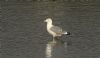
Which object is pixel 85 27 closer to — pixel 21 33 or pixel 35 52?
pixel 21 33

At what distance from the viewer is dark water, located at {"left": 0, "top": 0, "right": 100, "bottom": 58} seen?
63.3 feet

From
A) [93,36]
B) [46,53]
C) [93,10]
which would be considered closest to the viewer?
[46,53]

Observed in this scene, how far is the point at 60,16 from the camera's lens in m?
27.0

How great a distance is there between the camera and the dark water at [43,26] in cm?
1930

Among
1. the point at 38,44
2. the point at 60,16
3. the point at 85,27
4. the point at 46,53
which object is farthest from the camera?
the point at 60,16

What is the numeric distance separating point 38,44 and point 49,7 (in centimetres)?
1047

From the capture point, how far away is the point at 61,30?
70.5 feet

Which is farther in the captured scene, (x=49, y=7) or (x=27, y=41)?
(x=49, y=7)

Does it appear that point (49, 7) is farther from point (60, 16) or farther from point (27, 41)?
point (27, 41)

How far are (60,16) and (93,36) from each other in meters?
5.63

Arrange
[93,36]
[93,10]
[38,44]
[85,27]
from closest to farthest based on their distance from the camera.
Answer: [38,44] → [93,36] → [85,27] → [93,10]

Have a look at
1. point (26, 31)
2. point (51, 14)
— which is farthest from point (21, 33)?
point (51, 14)

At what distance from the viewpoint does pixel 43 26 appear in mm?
24234

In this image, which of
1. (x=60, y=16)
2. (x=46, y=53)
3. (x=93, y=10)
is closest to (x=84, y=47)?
(x=46, y=53)
